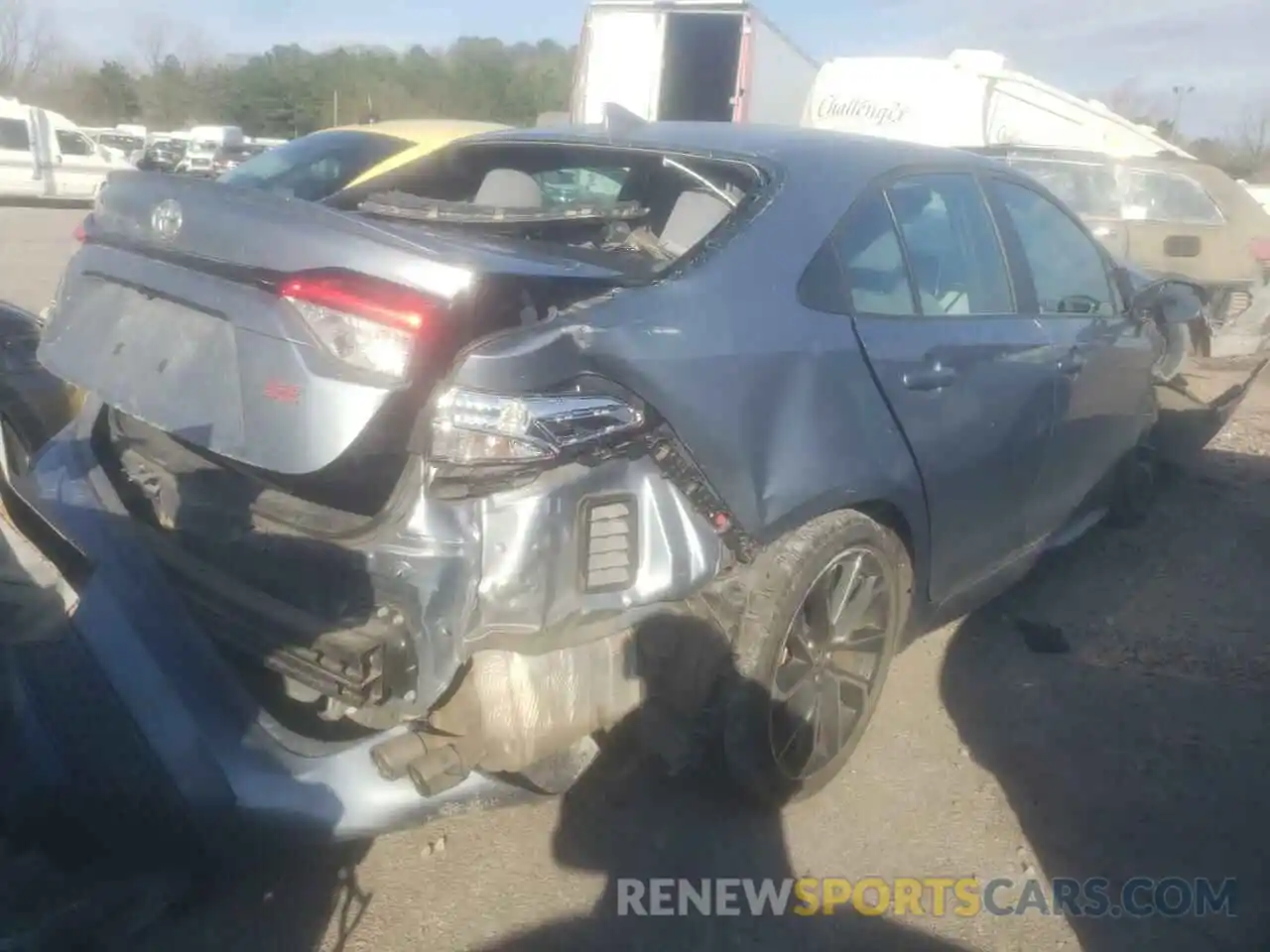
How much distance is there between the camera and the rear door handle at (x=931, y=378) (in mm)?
3180

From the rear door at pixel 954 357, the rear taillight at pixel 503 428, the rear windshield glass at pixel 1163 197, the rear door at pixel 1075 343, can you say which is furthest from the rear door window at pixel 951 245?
the rear windshield glass at pixel 1163 197

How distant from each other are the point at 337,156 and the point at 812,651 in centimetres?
739

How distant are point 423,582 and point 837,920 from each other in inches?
52.1

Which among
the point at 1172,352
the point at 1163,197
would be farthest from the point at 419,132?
the point at 1172,352

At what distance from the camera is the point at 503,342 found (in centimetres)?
230

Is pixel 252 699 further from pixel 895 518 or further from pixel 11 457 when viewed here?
pixel 895 518

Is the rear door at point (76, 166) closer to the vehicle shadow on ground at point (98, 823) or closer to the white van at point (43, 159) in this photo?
the white van at point (43, 159)

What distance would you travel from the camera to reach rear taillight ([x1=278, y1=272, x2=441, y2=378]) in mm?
2225

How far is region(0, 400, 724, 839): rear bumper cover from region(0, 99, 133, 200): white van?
22.9 m

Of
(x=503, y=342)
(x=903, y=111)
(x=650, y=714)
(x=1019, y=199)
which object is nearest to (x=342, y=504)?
(x=503, y=342)

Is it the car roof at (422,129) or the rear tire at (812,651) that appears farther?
the car roof at (422,129)

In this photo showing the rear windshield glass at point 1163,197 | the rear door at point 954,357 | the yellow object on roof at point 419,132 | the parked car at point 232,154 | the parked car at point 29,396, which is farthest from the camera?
the parked car at point 232,154

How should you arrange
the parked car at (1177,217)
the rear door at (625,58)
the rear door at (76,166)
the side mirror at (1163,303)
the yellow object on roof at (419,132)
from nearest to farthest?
the side mirror at (1163,303), the parked car at (1177,217), the yellow object on roof at (419,132), the rear door at (625,58), the rear door at (76,166)

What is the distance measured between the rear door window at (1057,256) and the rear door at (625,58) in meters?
9.46
